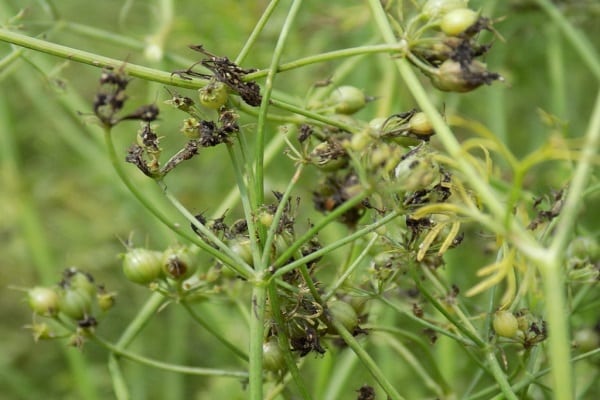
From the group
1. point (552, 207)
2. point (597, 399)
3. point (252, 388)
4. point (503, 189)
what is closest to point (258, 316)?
point (252, 388)

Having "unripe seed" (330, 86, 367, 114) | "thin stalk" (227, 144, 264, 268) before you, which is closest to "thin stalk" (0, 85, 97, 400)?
"unripe seed" (330, 86, 367, 114)

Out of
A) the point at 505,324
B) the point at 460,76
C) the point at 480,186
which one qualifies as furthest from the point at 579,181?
the point at 505,324

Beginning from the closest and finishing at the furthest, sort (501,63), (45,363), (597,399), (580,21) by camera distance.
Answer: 1. (597,399)
2. (580,21)
3. (501,63)
4. (45,363)

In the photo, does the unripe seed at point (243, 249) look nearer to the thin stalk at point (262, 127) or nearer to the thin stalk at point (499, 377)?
the thin stalk at point (262, 127)

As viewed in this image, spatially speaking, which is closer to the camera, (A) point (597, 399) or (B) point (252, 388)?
(B) point (252, 388)

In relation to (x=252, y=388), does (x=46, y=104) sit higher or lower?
higher

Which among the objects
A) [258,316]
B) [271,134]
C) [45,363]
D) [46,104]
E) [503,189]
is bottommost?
[258,316]

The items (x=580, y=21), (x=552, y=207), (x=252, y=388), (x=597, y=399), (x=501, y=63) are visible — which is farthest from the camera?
(x=501, y=63)

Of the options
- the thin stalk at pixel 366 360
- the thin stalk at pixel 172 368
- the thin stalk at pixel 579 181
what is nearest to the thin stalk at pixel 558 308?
the thin stalk at pixel 579 181

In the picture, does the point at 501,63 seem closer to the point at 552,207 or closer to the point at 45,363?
the point at 552,207
